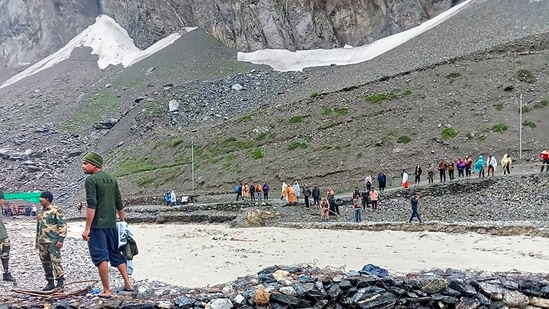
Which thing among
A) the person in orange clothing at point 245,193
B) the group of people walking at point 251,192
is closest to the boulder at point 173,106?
the group of people walking at point 251,192

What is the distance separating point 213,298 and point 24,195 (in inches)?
1686

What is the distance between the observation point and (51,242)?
8.41 m

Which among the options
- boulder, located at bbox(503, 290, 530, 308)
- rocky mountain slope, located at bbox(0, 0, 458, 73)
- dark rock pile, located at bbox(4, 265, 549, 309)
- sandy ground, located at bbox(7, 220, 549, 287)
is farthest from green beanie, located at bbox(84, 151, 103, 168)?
rocky mountain slope, located at bbox(0, 0, 458, 73)

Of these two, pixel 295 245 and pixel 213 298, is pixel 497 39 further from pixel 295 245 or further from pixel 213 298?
pixel 213 298

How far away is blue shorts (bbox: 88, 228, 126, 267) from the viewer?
686 centimetres

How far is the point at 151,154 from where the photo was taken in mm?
52125

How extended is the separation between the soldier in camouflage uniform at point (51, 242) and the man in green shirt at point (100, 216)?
6.13ft

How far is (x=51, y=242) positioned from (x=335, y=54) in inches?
2777

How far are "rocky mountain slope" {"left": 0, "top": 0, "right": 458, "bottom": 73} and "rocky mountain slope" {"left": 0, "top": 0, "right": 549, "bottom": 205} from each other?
26.8 feet

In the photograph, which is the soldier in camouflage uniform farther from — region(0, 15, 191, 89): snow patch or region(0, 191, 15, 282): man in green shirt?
region(0, 15, 191, 89): snow patch

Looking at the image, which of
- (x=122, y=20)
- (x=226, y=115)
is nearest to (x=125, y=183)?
(x=226, y=115)

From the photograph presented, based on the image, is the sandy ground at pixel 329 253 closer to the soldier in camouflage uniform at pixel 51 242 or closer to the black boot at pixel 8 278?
the black boot at pixel 8 278

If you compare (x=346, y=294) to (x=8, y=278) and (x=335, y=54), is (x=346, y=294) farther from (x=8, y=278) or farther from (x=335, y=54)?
(x=335, y=54)

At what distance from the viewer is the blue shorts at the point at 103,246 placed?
22.5 feet
